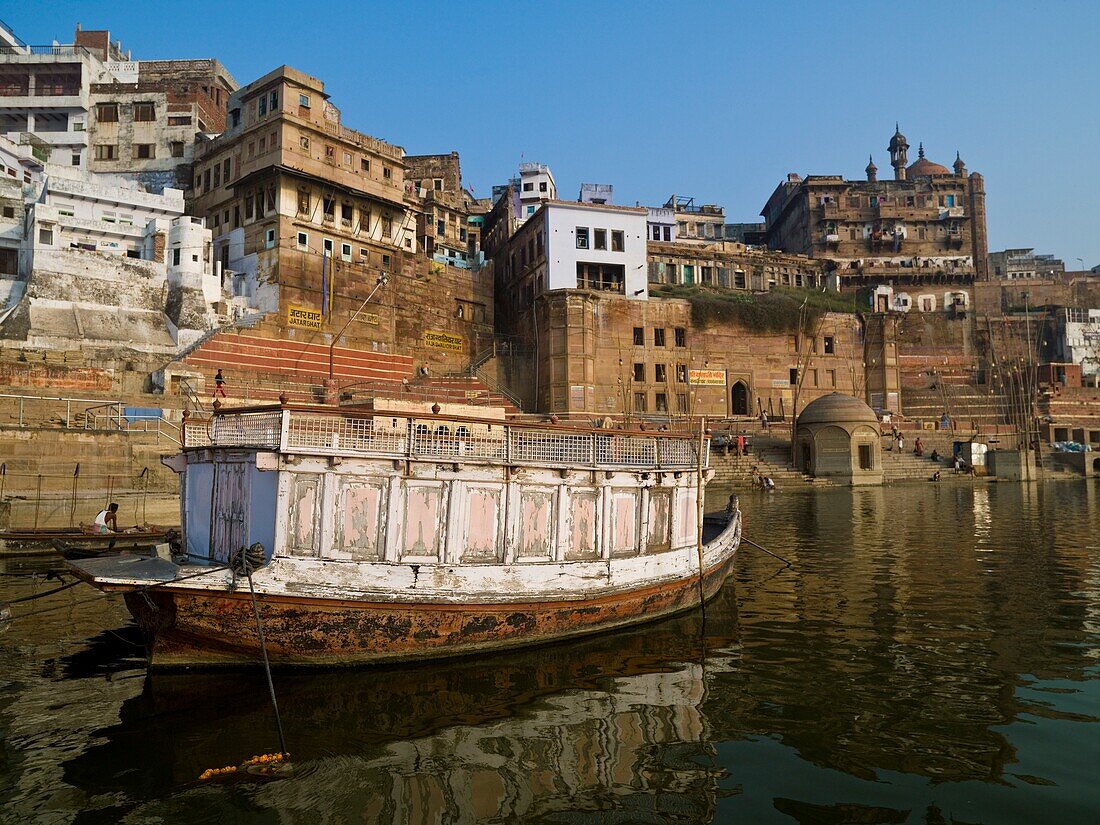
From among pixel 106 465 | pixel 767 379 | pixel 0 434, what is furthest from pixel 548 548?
pixel 767 379

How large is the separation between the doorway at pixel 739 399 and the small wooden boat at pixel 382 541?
1719 inches

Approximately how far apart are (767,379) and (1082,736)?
47.7 meters

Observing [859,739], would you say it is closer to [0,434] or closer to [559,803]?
[559,803]

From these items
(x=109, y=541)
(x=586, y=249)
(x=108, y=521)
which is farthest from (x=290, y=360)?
(x=109, y=541)

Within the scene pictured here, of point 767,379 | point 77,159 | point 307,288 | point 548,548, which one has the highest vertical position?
point 77,159

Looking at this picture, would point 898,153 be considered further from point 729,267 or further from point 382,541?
point 382,541

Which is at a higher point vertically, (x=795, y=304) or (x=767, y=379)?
(x=795, y=304)

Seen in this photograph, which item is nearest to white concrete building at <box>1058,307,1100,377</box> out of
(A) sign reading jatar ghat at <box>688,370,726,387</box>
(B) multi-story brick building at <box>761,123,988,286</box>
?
(B) multi-story brick building at <box>761,123,988,286</box>

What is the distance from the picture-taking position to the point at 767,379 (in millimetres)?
52844

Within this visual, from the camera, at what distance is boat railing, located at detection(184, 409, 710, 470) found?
8.68 m

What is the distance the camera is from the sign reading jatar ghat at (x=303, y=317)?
130 ft

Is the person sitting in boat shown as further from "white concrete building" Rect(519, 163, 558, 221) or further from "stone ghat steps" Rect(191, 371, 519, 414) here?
"white concrete building" Rect(519, 163, 558, 221)

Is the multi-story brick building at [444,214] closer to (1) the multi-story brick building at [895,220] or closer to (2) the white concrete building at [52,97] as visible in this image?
(2) the white concrete building at [52,97]

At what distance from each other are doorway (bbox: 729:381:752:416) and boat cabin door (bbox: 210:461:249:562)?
46066 millimetres
